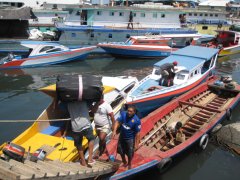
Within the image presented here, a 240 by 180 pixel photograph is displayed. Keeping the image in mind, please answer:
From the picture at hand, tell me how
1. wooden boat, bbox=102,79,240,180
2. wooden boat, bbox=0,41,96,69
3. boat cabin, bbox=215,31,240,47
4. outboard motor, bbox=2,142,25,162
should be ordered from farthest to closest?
boat cabin, bbox=215,31,240,47
wooden boat, bbox=0,41,96,69
wooden boat, bbox=102,79,240,180
outboard motor, bbox=2,142,25,162

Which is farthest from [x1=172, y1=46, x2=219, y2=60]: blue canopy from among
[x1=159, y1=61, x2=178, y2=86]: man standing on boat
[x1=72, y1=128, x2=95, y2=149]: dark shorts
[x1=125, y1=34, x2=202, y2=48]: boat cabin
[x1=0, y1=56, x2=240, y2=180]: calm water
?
[x1=72, y1=128, x2=95, y2=149]: dark shorts

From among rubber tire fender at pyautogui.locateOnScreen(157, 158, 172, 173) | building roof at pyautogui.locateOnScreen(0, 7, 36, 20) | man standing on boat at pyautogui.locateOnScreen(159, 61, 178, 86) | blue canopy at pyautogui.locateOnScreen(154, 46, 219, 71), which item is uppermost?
building roof at pyautogui.locateOnScreen(0, 7, 36, 20)

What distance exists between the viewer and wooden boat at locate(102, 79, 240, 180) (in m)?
8.65

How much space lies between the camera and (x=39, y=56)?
23.4 m

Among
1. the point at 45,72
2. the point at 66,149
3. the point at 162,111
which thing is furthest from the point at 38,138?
the point at 45,72

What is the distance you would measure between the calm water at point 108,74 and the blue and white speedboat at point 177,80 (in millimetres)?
2869

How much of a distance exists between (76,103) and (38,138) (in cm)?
321

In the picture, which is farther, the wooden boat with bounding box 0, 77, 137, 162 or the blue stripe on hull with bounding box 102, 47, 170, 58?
the blue stripe on hull with bounding box 102, 47, 170, 58

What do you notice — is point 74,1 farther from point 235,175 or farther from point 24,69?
point 235,175

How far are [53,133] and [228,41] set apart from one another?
2612 cm

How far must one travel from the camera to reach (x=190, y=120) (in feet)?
40.4

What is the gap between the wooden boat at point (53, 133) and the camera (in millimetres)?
8148

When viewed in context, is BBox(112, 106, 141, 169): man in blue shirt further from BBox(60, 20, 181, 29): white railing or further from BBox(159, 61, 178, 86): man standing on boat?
BBox(60, 20, 181, 29): white railing

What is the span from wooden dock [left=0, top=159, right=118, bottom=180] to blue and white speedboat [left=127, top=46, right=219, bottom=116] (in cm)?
541
